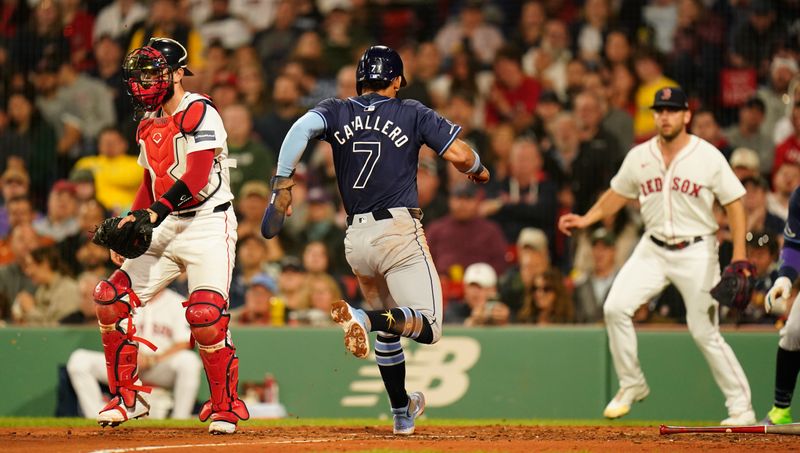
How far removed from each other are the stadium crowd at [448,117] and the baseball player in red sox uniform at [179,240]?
12.7 ft

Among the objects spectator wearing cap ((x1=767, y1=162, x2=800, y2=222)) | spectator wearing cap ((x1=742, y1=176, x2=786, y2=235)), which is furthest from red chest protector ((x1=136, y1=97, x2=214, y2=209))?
spectator wearing cap ((x1=767, y1=162, x2=800, y2=222))

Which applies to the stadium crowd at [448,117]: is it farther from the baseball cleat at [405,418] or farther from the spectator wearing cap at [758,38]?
the baseball cleat at [405,418]

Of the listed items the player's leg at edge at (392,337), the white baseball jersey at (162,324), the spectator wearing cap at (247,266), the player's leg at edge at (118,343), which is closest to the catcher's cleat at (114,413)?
the player's leg at edge at (118,343)

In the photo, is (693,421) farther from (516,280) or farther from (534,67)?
(534,67)

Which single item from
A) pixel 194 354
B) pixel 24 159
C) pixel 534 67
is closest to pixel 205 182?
pixel 194 354

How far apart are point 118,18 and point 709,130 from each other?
7008mm

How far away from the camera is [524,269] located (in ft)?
39.3

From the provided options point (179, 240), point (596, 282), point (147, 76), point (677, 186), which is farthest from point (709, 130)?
point (147, 76)

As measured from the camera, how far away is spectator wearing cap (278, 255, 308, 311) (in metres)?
12.1

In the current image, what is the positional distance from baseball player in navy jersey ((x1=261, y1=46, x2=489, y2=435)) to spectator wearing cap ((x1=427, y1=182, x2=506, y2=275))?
4.78m

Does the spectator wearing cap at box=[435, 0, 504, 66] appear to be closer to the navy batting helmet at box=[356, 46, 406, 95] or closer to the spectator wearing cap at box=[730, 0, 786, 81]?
the spectator wearing cap at box=[730, 0, 786, 81]

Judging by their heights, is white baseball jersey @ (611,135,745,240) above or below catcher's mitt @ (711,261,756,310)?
above

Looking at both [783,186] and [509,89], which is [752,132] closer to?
→ [783,186]

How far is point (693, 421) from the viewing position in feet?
35.0
